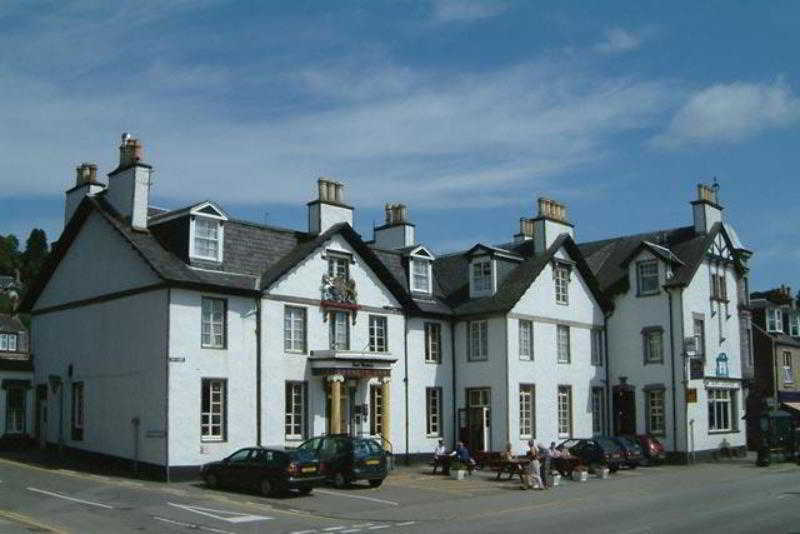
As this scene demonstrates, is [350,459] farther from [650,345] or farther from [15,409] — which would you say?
[650,345]

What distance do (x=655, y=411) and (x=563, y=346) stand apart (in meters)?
5.40

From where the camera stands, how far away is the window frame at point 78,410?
33.2 metres

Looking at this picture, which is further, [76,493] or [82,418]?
[82,418]

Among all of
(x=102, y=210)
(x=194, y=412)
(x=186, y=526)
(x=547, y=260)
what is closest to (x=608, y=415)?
(x=547, y=260)

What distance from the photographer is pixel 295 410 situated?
33688 millimetres

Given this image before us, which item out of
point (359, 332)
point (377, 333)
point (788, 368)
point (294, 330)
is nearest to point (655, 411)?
point (377, 333)

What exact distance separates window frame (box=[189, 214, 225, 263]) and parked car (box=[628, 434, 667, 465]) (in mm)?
19803

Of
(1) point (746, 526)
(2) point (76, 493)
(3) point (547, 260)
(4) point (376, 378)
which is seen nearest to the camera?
(1) point (746, 526)

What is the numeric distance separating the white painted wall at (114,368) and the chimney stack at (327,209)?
7.85 meters

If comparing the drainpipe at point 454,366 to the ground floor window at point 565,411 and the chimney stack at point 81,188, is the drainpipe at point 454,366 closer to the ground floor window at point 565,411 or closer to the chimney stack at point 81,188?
the ground floor window at point 565,411

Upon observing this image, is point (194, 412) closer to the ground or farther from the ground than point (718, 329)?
closer to the ground

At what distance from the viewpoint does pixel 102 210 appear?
32.9m

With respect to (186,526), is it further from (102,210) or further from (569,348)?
(569,348)

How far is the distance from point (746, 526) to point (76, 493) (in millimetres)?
16709
